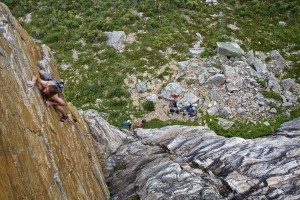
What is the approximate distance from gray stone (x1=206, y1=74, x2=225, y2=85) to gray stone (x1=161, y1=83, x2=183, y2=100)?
7.96 feet

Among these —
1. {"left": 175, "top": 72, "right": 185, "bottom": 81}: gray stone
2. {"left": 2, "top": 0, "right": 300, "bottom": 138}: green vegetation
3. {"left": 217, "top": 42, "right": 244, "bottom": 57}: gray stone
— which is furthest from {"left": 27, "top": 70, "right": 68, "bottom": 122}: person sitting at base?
{"left": 217, "top": 42, "right": 244, "bottom": 57}: gray stone

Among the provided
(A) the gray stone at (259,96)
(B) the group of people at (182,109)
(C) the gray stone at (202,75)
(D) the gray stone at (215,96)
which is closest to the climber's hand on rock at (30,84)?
(B) the group of people at (182,109)

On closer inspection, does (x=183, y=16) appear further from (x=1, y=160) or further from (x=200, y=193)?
(x=1, y=160)

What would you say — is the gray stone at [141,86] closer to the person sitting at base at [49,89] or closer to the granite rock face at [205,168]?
the granite rock face at [205,168]

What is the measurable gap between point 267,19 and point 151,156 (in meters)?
23.8

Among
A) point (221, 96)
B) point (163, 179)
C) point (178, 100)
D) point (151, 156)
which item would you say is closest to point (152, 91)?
point (178, 100)

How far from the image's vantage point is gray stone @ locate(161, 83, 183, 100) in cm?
2374

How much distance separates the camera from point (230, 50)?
26781 millimetres

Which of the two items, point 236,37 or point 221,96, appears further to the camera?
point 236,37

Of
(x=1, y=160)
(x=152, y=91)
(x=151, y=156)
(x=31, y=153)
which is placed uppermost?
(x=1, y=160)

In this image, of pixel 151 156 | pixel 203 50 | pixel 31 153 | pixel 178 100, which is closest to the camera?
pixel 31 153

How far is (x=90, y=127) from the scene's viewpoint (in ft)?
59.2

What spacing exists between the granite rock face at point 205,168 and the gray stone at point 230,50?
38.3ft

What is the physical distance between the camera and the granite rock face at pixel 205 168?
11023mm
